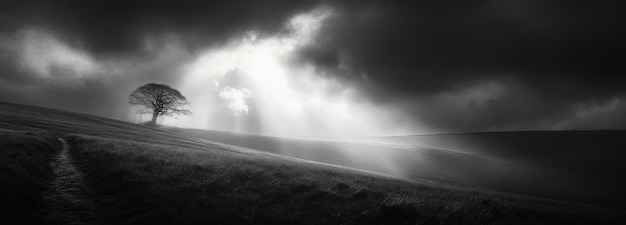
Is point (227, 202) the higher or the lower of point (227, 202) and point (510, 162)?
the lower

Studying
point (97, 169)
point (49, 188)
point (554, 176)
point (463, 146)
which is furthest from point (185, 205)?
point (463, 146)

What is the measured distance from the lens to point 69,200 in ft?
31.7

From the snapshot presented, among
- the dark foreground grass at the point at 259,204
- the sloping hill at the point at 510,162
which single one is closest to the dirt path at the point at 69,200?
the dark foreground grass at the point at 259,204

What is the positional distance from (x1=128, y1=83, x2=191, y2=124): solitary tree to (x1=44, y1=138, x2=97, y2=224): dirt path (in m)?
59.4

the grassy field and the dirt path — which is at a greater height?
the grassy field

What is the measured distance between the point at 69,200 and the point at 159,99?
6655 centimetres

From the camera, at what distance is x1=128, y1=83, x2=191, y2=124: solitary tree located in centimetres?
6656

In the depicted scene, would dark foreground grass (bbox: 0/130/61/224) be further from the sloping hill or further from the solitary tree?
the solitary tree

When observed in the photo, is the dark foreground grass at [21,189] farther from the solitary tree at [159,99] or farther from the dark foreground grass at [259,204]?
the solitary tree at [159,99]

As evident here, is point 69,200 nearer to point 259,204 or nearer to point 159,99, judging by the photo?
point 259,204

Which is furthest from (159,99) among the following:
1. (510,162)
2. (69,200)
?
(510,162)

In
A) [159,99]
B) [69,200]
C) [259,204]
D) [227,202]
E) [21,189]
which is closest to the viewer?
[21,189]

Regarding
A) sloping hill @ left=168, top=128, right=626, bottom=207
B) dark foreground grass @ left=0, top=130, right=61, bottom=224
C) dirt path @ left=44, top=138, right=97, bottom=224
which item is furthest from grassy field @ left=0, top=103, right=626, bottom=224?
sloping hill @ left=168, top=128, right=626, bottom=207

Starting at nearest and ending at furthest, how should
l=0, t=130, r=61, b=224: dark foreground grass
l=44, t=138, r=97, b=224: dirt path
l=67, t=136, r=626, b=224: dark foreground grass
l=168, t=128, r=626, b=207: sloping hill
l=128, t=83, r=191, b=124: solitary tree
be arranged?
l=0, t=130, r=61, b=224: dark foreground grass
l=44, t=138, r=97, b=224: dirt path
l=67, t=136, r=626, b=224: dark foreground grass
l=168, t=128, r=626, b=207: sloping hill
l=128, t=83, r=191, b=124: solitary tree
